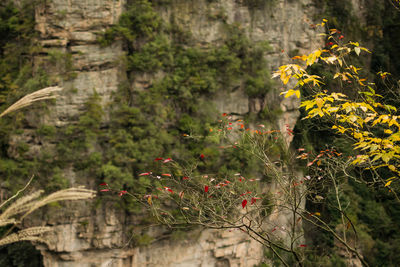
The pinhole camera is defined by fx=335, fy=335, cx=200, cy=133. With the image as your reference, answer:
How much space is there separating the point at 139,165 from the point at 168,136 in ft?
3.77

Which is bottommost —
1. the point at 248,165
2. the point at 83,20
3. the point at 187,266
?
the point at 187,266

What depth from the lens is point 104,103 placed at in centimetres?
920

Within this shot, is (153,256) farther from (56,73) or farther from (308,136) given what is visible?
(308,136)

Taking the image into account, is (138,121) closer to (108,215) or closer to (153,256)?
(108,215)

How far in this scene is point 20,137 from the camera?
8844 mm

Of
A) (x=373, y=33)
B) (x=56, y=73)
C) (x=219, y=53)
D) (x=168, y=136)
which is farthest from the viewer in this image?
(x=373, y=33)

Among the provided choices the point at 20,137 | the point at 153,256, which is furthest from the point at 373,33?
the point at 20,137

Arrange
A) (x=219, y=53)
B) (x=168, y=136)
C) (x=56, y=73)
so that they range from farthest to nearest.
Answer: (x=219, y=53) → (x=168, y=136) → (x=56, y=73)

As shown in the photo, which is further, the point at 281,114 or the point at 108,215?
the point at 281,114

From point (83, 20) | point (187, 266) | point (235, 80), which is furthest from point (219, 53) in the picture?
point (187, 266)

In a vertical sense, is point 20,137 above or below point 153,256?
above

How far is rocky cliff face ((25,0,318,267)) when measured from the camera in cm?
880

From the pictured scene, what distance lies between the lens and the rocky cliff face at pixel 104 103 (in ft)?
28.9

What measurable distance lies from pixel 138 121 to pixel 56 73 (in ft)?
8.08
